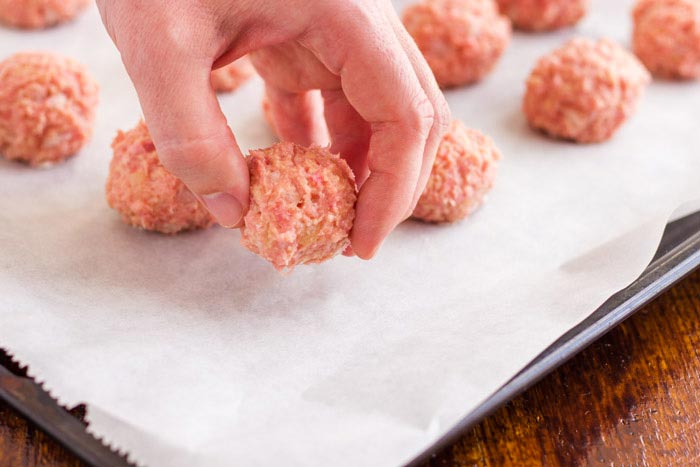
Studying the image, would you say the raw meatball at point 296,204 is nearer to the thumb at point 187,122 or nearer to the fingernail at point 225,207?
the fingernail at point 225,207

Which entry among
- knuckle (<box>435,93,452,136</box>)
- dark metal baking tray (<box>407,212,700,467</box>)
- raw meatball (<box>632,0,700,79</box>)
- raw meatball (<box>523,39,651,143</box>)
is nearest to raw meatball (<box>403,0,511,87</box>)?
raw meatball (<box>523,39,651,143</box>)

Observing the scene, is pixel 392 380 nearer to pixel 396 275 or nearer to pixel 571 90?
pixel 396 275

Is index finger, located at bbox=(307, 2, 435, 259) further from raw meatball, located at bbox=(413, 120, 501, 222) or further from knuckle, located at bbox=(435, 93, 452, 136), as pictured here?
raw meatball, located at bbox=(413, 120, 501, 222)

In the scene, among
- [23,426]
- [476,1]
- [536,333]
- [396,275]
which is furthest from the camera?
[476,1]

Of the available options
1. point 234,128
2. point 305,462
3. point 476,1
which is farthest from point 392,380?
point 476,1

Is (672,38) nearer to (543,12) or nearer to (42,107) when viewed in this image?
(543,12)

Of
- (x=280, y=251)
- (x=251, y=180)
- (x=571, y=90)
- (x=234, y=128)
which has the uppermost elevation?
(x=251, y=180)

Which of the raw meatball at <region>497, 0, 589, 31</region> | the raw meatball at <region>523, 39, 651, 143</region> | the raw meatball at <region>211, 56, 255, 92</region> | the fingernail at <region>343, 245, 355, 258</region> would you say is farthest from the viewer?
the raw meatball at <region>497, 0, 589, 31</region>
